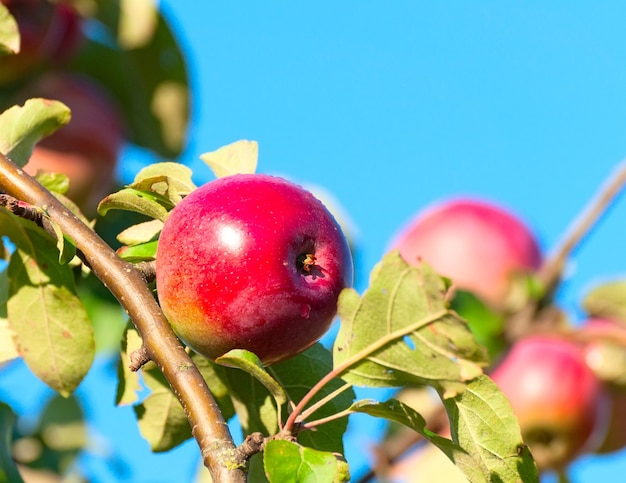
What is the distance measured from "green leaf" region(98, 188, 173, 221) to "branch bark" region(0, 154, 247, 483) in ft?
0.14

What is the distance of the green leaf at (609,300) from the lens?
274 cm

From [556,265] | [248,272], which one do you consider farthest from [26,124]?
[556,265]

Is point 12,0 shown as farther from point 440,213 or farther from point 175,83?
point 440,213

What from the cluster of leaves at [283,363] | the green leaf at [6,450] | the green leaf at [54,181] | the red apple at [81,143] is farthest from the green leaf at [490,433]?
the red apple at [81,143]

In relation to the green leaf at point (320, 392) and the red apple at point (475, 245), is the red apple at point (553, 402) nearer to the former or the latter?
the red apple at point (475, 245)

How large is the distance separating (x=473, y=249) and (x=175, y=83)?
1.10 m

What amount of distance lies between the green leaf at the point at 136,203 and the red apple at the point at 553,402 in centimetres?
190

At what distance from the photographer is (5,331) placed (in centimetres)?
93

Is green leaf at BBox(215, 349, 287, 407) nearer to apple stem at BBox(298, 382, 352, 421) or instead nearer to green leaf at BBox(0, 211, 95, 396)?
apple stem at BBox(298, 382, 352, 421)

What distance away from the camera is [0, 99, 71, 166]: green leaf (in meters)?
0.84

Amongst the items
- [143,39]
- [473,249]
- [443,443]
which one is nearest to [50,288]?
[443,443]

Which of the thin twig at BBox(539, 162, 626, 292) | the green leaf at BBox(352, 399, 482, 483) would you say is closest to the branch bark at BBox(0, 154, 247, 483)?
the green leaf at BBox(352, 399, 482, 483)

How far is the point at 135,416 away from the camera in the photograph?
911 millimetres

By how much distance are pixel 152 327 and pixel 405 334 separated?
183mm
